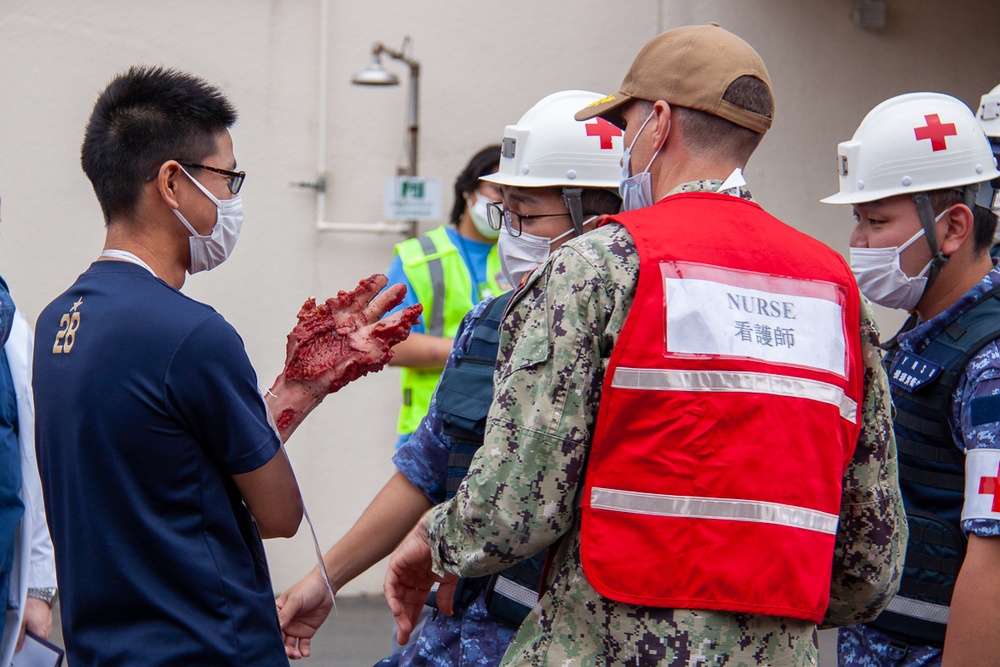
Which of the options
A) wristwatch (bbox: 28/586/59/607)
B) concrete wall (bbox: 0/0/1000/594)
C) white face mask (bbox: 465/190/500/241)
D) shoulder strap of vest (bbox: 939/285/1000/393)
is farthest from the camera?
concrete wall (bbox: 0/0/1000/594)

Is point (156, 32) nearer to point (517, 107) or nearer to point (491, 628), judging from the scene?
point (517, 107)

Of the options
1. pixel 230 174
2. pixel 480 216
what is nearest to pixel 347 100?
pixel 480 216

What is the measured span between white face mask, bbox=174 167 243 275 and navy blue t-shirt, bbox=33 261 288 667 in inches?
9.7

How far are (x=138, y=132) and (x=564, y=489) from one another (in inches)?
45.0

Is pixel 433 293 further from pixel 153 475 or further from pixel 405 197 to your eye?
pixel 153 475

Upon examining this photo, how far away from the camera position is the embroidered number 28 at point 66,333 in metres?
2.04

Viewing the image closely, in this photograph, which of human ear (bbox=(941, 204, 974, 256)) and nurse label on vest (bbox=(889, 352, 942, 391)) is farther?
human ear (bbox=(941, 204, 974, 256))

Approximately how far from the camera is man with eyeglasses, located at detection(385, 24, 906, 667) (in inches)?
68.2

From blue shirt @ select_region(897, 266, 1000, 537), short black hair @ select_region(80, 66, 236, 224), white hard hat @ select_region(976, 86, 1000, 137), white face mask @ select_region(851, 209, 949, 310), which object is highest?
white hard hat @ select_region(976, 86, 1000, 137)

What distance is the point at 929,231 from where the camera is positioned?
8.86 feet

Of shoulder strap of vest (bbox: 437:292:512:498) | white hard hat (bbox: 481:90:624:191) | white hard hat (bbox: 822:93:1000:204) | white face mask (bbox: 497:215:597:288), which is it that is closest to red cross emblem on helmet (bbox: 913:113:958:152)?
white hard hat (bbox: 822:93:1000:204)

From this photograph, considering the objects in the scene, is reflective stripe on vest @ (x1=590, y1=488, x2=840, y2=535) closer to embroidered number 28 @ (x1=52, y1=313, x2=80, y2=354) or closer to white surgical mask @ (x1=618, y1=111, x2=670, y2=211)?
white surgical mask @ (x1=618, y1=111, x2=670, y2=211)

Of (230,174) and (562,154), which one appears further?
(562,154)

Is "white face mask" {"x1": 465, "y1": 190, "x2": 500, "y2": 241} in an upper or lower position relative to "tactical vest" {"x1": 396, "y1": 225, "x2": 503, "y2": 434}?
upper
